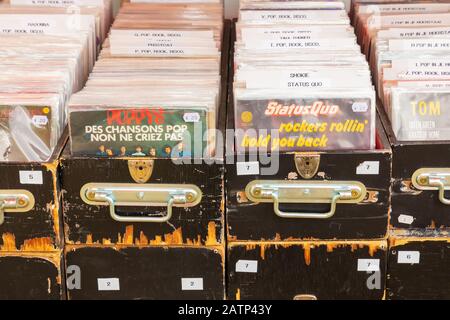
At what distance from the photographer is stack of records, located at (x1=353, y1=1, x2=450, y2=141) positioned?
6.95ft

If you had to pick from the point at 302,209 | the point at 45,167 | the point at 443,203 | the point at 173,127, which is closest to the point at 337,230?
the point at 302,209

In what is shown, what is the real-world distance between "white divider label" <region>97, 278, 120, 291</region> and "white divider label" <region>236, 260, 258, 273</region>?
34 centimetres

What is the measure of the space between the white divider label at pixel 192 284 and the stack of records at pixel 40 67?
51 cm

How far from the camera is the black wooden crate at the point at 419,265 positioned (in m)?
2.19

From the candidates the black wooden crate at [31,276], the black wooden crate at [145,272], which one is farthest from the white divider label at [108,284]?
the black wooden crate at [31,276]

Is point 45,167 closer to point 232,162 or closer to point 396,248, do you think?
point 232,162

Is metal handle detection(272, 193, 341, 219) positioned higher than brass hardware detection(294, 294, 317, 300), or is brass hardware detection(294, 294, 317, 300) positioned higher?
metal handle detection(272, 193, 341, 219)

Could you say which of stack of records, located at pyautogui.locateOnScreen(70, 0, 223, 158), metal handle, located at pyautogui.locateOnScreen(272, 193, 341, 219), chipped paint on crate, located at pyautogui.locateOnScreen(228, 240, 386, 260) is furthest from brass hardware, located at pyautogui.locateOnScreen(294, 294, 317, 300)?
stack of records, located at pyautogui.locateOnScreen(70, 0, 223, 158)

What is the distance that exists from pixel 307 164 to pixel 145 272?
0.54 meters

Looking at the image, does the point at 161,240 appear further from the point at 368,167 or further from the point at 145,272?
the point at 368,167

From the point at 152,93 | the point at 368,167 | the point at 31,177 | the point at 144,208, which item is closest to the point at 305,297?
the point at 368,167

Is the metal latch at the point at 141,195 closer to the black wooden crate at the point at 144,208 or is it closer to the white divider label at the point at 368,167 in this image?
the black wooden crate at the point at 144,208

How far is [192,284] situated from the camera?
220 centimetres

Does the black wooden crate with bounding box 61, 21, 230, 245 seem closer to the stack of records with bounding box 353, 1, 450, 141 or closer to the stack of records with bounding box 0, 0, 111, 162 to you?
the stack of records with bounding box 0, 0, 111, 162
